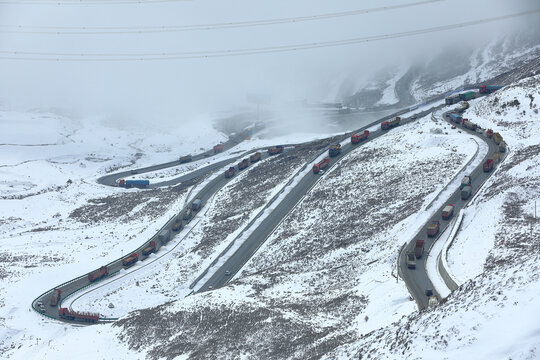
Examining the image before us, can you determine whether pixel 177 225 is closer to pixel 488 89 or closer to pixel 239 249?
pixel 239 249

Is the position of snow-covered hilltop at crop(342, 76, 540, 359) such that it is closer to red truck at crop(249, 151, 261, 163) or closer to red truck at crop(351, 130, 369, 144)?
red truck at crop(351, 130, 369, 144)

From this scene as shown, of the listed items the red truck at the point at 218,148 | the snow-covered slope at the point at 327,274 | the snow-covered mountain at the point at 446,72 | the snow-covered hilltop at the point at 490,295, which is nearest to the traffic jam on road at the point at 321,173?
the snow-covered slope at the point at 327,274

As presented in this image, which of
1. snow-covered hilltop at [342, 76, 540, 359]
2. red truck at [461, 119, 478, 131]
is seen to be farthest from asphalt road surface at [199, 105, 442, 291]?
snow-covered hilltop at [342, 76, 540, 359]

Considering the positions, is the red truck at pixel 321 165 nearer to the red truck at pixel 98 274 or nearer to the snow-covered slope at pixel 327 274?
the snow-covered slope at pixel 327 274

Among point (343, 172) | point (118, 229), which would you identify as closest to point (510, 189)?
point (343, 172)

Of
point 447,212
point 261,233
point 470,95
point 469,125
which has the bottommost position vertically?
point 447,212

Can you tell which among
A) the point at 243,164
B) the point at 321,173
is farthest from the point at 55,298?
the point at 243,164
